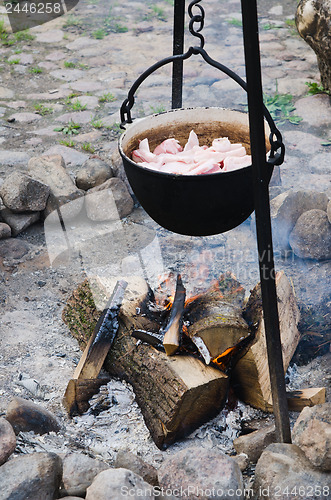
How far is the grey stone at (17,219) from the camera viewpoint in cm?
362

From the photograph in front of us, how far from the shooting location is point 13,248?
138 inches

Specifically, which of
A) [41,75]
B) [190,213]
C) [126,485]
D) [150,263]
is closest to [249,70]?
[190,213]

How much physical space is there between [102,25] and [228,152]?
5.46 meters

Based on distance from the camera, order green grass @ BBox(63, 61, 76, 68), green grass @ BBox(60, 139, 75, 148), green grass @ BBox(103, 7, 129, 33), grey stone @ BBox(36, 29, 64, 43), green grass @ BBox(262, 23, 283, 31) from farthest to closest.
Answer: green grass @ BBox(103, 7, 129, 33), green grass @ BBox(262, 23, 283, 31), grey stone @ BBox(36, 29, 64, 43), green grass @ BBox(63, 61, 76, 68), green grass @ BBox(60, 139, 75, 148)

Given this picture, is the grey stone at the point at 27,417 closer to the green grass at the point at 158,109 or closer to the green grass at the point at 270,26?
the green grass at the point at 158,109

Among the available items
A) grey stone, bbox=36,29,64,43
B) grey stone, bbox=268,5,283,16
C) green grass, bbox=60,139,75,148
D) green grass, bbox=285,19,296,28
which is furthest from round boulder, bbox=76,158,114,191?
grey stone, bbox=268,5,283,16

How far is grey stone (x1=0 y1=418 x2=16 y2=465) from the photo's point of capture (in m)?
1.90

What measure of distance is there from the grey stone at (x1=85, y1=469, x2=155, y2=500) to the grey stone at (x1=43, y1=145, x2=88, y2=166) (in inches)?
120

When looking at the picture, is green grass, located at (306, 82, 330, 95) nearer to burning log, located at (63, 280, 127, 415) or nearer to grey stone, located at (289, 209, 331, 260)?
grey stone, located at (289, 209, 331, 260)

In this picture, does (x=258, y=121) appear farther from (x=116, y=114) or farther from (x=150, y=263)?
(x=116, y=114)

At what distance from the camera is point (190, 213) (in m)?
2.08

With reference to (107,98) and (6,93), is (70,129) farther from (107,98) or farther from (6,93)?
(6,93)

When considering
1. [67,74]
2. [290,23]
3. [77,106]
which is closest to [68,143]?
Answer: [77,106]

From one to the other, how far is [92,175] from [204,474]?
252 cm
